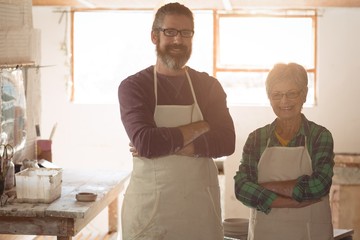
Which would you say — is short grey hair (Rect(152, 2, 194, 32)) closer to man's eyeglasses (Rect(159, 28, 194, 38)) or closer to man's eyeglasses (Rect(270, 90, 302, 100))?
man's eyeglasses (Rect(159, 28, 194, 38))

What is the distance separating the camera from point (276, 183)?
112 inches

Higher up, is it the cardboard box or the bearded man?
the bearded man

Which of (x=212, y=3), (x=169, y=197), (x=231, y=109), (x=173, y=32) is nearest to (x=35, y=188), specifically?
(x=169, y=197)

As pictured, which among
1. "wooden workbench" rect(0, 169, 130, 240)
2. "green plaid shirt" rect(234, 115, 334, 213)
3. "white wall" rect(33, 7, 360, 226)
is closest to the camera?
"green plaid shirt" rect(234, 115, 334, 213)

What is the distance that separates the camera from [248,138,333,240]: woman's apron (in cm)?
283

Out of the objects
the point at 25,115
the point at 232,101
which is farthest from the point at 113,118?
the point at 25,115

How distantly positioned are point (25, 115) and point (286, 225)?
2.86 meters

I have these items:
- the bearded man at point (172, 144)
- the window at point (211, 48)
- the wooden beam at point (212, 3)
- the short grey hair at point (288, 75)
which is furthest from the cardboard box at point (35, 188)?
the window at point (211, 48)

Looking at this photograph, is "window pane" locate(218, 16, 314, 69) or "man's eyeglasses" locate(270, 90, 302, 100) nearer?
"man's eyeglasses" locate(270, 90, 302, 100)

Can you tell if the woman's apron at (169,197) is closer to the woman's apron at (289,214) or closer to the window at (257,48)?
the woman's apron at (289,214)

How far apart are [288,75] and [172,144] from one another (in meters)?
0.61

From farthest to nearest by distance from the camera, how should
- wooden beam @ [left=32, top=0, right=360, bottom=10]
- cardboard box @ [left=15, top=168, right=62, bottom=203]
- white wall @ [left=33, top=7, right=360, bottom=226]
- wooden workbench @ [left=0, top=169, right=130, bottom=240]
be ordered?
white wall @ [left=33, top=7, right=360, bottom=226], wooden beam @ [left=32, top=0, right=360, bottom=10], cardboard box @ [left=15, top=168, right=62, bottom=203], wooden workbench @ [left=0, top=169, right=130, bottom=240]

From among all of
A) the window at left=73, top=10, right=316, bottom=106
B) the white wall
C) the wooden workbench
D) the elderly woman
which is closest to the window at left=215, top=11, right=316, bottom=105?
the window at left=73, top=10, right=316, bottom=106

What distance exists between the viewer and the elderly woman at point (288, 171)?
2.79 meters
